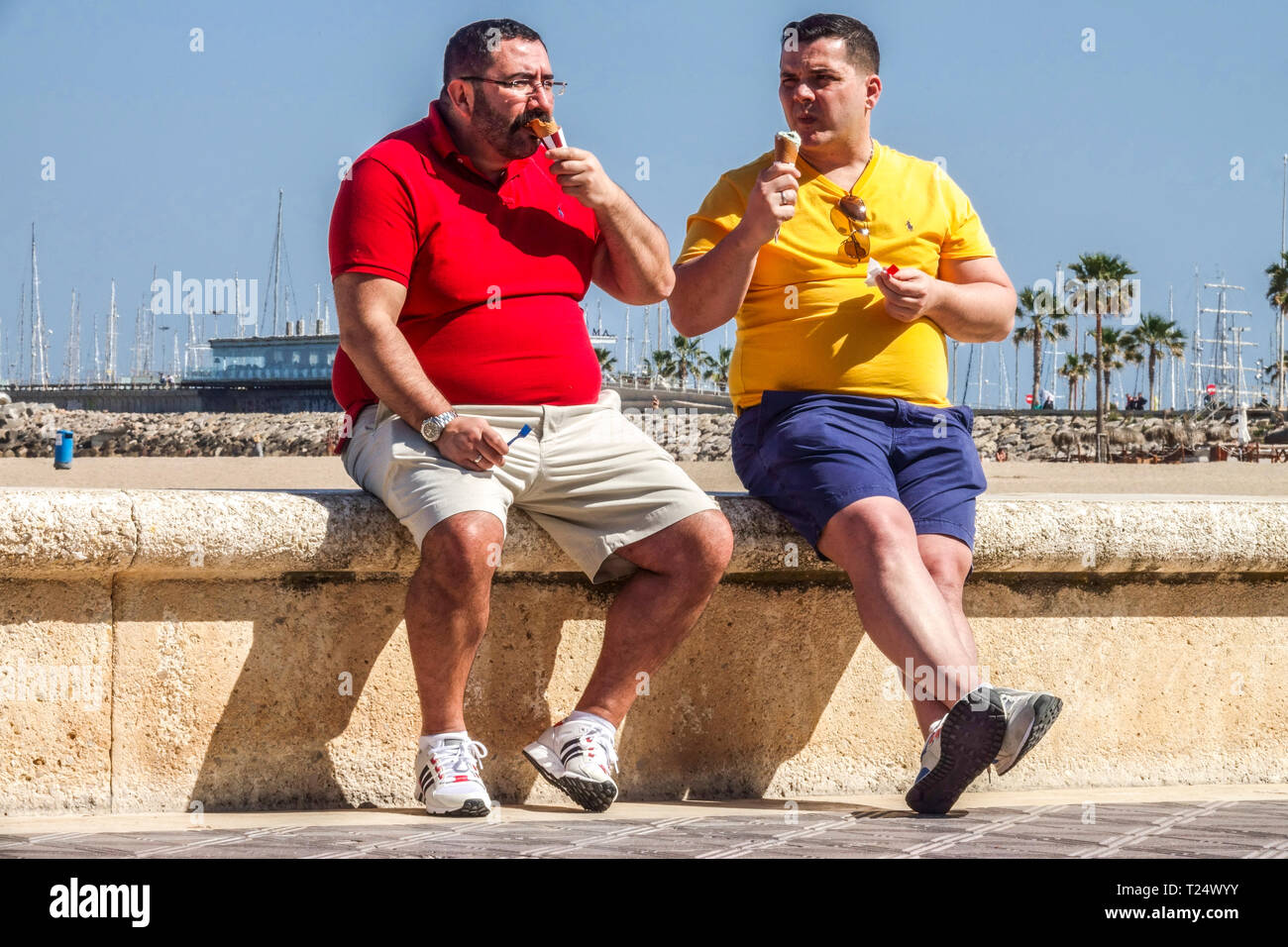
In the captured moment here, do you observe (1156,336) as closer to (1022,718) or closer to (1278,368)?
(1278,368)

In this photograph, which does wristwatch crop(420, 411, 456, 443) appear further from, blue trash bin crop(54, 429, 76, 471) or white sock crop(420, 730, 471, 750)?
blue trash bin crop(54, 429, 76, 471)

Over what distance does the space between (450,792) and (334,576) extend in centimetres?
60

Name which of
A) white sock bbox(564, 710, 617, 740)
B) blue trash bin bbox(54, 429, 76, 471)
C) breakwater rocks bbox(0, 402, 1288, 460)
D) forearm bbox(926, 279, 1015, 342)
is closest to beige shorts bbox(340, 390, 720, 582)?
white sock bbox(564, 710, 617, 740)

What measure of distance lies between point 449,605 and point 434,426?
0.40 metres

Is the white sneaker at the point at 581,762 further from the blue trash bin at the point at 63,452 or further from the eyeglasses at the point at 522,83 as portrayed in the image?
the blue trash bin at the point at 63,452

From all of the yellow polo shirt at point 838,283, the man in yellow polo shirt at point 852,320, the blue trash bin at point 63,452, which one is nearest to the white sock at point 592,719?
the man in yellow polo shirt at point 852,320

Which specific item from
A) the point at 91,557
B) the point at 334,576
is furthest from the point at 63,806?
the point at 334,576

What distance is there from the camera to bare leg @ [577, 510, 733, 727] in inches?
127

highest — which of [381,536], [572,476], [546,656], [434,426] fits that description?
[434,426]

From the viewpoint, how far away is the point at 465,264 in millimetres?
3260

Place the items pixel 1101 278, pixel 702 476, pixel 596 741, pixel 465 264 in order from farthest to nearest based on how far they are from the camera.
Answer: pixel 1101 278, pixel 702 476, pixel 465 264, pixel 596 741

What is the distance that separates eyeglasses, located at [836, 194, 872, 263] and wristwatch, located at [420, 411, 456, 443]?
46.4 inches

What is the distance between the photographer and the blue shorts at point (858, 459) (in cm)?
335

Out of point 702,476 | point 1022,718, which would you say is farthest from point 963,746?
point 702,476
